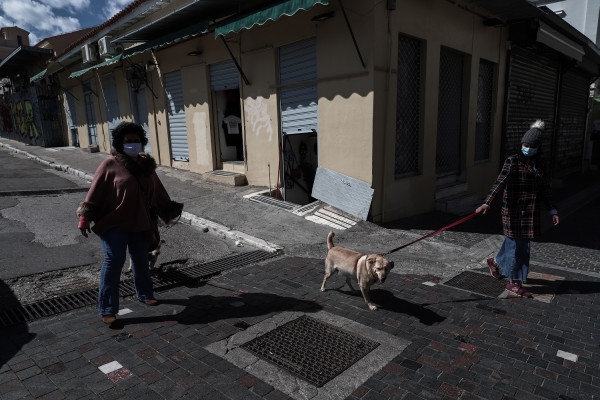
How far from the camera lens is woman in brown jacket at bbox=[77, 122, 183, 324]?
140 inches

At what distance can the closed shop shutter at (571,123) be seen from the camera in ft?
48.4

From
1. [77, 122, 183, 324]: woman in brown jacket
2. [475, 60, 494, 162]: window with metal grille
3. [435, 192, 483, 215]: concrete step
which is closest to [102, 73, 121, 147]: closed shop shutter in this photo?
[435, 192, 483, 215]: concrete step

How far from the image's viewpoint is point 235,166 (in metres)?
10.4

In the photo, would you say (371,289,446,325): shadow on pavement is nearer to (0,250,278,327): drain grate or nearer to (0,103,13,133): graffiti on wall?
(0,250,278,327): drain grate

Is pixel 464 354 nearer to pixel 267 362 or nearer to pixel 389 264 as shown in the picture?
pixel 389 264

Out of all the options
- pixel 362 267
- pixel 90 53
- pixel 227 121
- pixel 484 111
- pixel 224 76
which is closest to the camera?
pixel 362 267

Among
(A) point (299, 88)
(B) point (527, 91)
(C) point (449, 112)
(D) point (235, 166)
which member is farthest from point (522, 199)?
(B) point (527, 91)

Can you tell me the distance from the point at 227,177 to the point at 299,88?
3.04 m

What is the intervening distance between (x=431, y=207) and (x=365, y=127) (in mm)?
2699

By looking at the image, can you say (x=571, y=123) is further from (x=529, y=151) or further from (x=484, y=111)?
(x=529, y=151)

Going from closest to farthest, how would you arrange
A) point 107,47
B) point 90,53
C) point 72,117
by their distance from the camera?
point 107,47
point 90,53
point 72,117

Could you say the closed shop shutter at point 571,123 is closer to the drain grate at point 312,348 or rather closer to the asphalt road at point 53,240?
the asphalt road at point 53,240

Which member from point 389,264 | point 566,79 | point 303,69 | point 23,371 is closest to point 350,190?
point 303,69

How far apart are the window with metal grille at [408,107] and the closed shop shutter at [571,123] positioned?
9.28 m
